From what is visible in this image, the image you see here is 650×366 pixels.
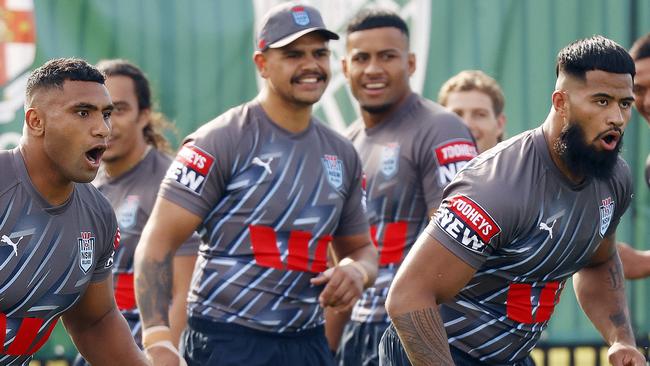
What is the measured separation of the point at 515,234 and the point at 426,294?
0.42 metres

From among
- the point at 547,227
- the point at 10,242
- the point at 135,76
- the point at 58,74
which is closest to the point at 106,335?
the point at 10,242

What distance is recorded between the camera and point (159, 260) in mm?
5391

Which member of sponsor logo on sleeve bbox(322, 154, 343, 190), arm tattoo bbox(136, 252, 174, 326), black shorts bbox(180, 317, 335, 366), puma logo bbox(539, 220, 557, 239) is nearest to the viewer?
puma logo bbox(539, 220, 557, 239)

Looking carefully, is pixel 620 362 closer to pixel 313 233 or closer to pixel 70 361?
pixel 313 233

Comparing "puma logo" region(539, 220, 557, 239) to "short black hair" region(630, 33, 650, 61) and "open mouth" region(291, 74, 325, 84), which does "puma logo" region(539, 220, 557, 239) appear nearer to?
"open mouth" region(291, 74, 325, 84)

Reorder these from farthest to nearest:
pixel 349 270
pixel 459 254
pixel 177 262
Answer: pixel 177 262 < pixel 349 270 < pixel 459 254

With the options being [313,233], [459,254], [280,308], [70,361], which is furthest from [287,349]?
[70,361]

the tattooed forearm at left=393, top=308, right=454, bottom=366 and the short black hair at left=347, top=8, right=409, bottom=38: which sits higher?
the short black hair at left=347, top=8, right=409, bottom=38

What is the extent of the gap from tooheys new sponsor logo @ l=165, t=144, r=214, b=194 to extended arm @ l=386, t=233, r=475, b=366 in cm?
130

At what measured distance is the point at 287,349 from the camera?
559cm

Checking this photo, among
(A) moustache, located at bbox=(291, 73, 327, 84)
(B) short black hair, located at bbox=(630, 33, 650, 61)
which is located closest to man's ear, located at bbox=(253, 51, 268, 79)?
(A) moustache, located at bbox=(291, 73, 327, 84)

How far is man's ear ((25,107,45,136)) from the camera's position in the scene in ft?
14.5

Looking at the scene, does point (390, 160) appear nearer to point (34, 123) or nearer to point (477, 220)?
point (477, 220)

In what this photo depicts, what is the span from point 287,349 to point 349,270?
19.0 inches
